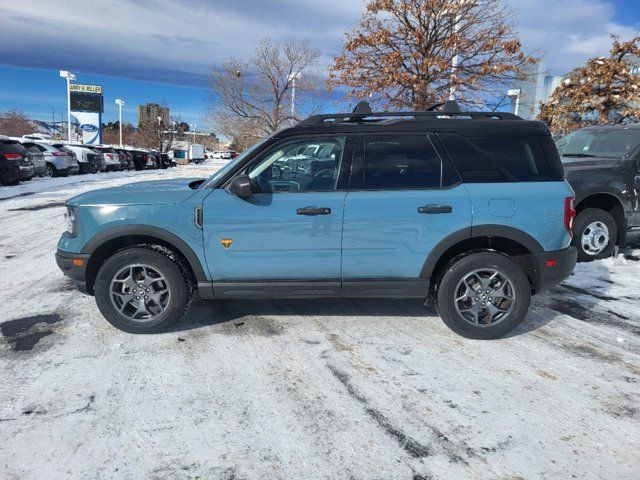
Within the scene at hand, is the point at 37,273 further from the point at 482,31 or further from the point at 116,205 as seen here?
the point at 482,31

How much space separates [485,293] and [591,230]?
3.94 metres

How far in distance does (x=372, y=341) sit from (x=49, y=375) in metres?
2.47

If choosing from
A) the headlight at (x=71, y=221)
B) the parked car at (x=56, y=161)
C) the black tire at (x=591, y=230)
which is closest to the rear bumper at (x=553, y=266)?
the black tire at (x=591, y=230)

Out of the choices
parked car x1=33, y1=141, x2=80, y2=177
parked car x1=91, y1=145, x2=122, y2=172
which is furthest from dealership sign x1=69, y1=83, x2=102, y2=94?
parked car x1=33, y1=141, x2=80, y2=177

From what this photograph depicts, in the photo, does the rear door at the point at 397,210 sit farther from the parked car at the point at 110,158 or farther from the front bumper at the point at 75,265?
the parked car at the point at 110,158

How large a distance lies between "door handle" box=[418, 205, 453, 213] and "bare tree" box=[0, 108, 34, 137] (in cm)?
6513

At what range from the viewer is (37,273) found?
18.6 ft

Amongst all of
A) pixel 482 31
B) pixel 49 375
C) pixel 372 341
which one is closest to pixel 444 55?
pixel 482 31

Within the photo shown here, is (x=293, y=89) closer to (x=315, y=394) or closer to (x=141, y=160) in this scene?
(x=141, y=160)

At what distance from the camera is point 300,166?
159 inches

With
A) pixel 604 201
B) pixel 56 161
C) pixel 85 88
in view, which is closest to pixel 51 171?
pixel 56 161

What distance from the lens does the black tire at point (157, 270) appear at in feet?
12.6

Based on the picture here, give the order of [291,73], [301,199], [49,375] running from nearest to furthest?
[49,375] < [301,199] < [291,73]

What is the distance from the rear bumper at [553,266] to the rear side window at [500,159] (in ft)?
2.11
